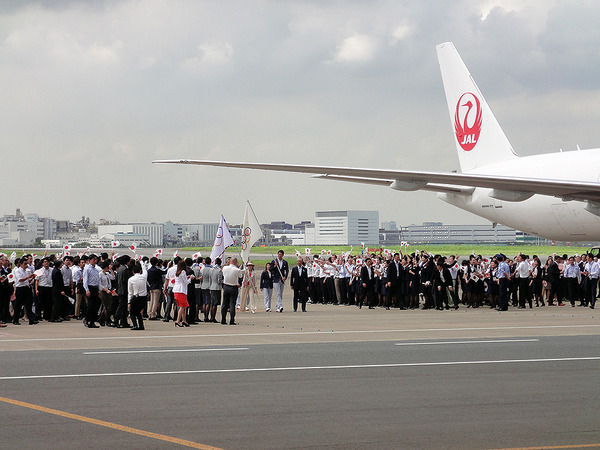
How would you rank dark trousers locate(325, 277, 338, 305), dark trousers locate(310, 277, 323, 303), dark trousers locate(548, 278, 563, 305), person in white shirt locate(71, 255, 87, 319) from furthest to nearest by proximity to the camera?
1. dark trousers locate(310, 277, 323, 303)
2. dark trousers locate(325, 277, 338, 305)
3. dark trousers locate(548, 278, 563, 305)
4. person in white shirt locate(71, 255, 87, 319)

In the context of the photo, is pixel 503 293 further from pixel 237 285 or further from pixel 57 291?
pixel 57 291

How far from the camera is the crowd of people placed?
20812 mm

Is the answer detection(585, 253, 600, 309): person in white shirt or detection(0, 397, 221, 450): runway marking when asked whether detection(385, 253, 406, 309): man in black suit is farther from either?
detection(0, 397, 221, 450): runway marking

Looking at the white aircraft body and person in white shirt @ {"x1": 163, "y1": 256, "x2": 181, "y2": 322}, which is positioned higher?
the white aircraft body

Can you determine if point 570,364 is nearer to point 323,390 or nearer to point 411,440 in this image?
point 323,390

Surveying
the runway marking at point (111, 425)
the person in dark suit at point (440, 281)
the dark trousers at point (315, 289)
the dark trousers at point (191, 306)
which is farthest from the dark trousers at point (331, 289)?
the runway marking at point (111, 425)

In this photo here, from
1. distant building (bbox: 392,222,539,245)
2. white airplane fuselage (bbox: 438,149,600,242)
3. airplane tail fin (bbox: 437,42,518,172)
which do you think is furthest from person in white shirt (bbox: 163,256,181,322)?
distant building (bbox: 392,222,539,245)

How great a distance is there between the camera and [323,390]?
10.1m

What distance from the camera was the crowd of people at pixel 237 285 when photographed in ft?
68.3

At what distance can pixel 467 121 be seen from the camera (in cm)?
3428

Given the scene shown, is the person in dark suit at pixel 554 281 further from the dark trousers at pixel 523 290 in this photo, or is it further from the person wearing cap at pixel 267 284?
the person wearing cap at pixel 267 284

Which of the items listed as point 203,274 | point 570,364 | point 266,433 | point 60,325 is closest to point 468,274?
point 203,274

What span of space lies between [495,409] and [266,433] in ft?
8.23

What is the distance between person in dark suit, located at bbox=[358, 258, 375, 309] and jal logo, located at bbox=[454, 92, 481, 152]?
820 cm
